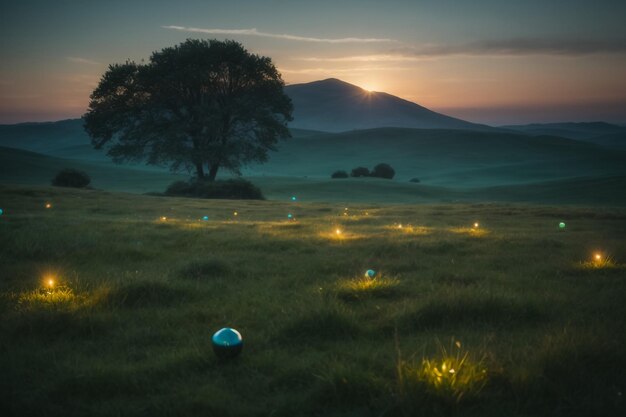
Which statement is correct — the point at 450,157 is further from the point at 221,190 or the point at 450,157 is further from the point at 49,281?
the point at 49,281

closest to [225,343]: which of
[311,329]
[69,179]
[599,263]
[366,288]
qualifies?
[311,329]

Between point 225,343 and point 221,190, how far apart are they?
36.5m

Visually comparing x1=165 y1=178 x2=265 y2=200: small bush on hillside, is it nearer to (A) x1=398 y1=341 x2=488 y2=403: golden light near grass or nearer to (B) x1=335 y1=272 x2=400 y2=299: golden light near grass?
(B) x1=335 y1=272 x2=400 y2=299: golden light near grass

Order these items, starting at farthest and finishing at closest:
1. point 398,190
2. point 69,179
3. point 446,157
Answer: point 446,157
point 398,190
point 69,179

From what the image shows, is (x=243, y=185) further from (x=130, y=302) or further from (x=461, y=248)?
(x=130, y=302)

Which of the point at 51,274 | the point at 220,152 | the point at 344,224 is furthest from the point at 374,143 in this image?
the point at 51,274

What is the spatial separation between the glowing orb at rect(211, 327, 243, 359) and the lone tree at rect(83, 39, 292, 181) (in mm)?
37809

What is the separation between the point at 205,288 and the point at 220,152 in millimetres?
35105

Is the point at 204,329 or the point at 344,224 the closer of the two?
the point at 204,329

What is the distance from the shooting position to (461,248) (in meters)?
11.2

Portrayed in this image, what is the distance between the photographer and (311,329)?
5.49 m

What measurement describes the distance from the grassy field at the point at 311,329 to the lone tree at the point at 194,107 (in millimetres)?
31520

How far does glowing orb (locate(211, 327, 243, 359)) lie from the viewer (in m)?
4.57

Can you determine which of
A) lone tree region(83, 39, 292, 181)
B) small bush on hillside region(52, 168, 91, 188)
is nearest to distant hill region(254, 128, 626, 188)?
lone tree region(83, 39, 292, 181)
